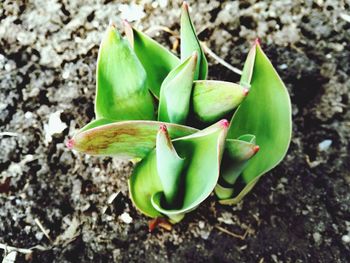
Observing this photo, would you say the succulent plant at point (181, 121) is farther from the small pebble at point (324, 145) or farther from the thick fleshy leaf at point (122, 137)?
the small pebble at point (324, 145)

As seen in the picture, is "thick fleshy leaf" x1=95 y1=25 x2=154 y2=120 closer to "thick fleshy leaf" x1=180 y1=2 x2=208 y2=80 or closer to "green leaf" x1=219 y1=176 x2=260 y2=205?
"thick fleshy leaf" x1=180 y1=2 x2=208 y2=80

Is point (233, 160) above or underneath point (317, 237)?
above

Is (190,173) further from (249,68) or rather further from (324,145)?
(324,145)

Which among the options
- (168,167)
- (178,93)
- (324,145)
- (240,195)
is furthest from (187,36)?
(324,145)

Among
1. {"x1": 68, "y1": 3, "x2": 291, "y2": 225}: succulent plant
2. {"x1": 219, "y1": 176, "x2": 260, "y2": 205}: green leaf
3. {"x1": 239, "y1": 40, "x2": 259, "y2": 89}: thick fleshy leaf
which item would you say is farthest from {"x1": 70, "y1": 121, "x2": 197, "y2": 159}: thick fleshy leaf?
{"x1": 219, "y1": 176, "x2": 260, "y2": 205}: green leaf

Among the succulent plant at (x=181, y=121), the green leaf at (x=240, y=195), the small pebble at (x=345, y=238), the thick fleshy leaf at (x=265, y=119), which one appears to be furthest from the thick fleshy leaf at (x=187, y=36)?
the small pebble at (x=345, y=238)

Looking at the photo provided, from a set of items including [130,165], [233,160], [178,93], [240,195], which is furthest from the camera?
[130,165]

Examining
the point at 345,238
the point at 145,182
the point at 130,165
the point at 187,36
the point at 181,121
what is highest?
the point at 187,36
